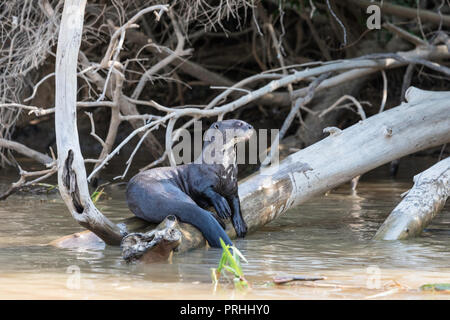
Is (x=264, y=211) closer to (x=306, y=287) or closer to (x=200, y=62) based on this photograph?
(x=306, y=287)

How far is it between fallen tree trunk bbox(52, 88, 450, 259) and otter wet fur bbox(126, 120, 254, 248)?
0.19 metres

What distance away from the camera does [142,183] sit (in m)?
4.45

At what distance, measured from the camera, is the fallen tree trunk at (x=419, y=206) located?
4.58 meters

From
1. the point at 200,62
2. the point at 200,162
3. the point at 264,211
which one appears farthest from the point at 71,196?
the point at 200,62

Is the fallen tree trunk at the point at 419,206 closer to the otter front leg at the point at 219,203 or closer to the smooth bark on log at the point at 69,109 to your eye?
the otter front leg at the point at 219,203

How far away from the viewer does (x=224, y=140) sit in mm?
4668

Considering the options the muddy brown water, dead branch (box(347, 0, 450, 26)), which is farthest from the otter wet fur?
dead branch (box(347, 0, 450, 26))

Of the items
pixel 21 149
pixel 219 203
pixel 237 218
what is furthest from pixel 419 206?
pixel 21 149

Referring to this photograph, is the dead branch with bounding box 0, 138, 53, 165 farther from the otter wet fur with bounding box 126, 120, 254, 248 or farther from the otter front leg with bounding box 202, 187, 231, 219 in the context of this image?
the otter front leg with bounding box 202, 187, 231, 219

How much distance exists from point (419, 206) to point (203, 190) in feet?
4.04

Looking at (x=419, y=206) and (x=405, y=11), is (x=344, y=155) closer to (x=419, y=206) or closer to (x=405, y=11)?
(x=419, y=206)

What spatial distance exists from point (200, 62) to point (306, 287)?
6257 millimetres

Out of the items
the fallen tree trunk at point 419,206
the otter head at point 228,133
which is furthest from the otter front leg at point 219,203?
the fallen tree trunk at point 419,206

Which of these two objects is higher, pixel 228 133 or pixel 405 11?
pixel 405 11
